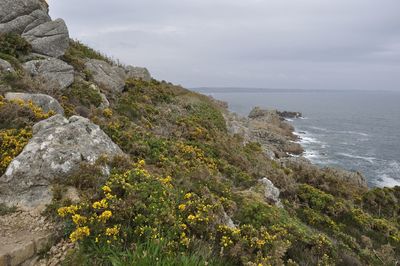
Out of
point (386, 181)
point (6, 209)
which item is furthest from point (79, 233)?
point (386, 181)

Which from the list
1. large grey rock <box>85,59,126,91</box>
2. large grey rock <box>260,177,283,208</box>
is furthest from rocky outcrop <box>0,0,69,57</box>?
large grey rock <box>260,177,283,208</box>

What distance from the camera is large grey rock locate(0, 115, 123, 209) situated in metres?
6.12

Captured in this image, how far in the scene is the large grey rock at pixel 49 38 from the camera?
15703 mm

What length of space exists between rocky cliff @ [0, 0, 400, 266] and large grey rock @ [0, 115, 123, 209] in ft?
0.07

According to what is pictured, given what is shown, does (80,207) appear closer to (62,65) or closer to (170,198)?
(170,198)

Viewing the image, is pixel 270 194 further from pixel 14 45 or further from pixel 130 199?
pixel 14 45

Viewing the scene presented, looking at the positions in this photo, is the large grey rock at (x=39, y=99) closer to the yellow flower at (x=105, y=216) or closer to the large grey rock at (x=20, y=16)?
the yellow flower at (x=105, y=216)

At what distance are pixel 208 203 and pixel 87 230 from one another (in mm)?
2895

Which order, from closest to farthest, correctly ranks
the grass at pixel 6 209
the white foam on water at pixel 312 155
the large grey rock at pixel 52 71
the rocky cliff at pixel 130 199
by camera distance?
1. the rocky cliff at pixel 130 199
2. the grass at pixel 6 209
3. the large grey rock at pixel 52 71
4. the white foam on water at pixel 312 155

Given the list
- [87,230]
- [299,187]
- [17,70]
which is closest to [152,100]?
[17,70]

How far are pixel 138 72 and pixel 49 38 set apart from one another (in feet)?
29.2

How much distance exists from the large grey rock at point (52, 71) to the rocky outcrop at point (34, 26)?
1.72m

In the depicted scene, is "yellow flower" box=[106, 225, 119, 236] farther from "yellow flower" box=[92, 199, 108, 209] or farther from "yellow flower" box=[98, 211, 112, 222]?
"yellow flower" box=[92, 199, 108, 209]

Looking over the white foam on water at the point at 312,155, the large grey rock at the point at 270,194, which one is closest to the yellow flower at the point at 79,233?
the large grey rock at the point at 270,194
